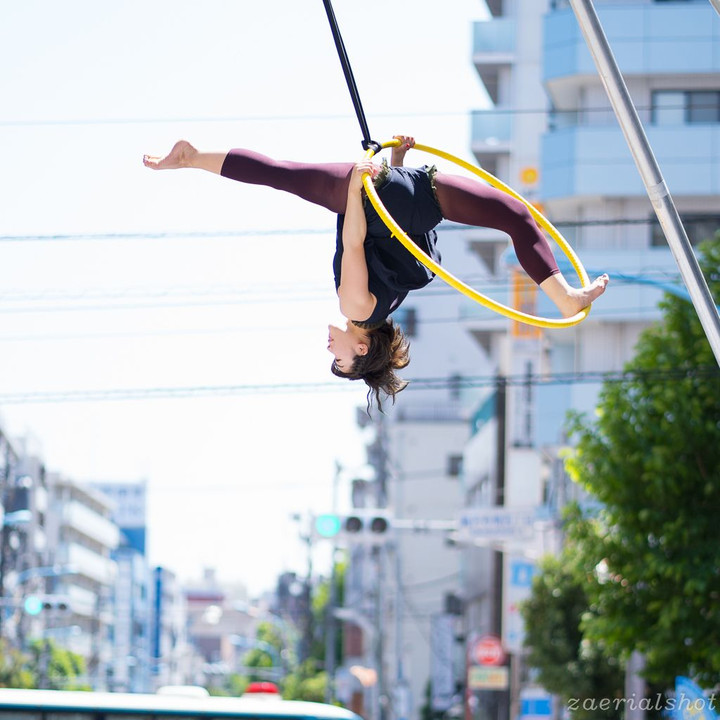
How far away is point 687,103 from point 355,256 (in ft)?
123

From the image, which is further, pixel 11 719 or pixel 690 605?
pixel 690 605

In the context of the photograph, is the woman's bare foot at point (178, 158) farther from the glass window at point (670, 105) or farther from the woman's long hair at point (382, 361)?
the glass window at point (670, 105)

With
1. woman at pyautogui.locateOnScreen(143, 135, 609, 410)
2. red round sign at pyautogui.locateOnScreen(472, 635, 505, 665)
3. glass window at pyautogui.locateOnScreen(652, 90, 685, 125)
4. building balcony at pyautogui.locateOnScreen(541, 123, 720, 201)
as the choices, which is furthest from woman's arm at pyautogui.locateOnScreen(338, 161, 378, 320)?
glass window at pyautogui.locateOnScreen(652, 90, 685, 125)

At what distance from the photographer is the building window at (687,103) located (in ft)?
143

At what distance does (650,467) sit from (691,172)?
77.0 ft

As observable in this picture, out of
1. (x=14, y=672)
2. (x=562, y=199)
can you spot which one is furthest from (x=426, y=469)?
(x=562, y=199)

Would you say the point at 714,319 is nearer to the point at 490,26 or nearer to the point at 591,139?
the point at 591,139

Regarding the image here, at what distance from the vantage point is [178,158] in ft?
26.3

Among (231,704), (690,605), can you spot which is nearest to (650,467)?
(690,605)

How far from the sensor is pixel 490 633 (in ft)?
190

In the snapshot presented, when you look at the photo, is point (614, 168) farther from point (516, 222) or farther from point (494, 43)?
point (516, 222)

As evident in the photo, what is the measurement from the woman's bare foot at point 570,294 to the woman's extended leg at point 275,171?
1.29m

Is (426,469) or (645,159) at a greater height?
(426,469)

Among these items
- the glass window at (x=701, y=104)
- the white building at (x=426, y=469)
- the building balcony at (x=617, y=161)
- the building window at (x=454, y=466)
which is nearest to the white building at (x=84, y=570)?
the white building at (x=426, y=469)
